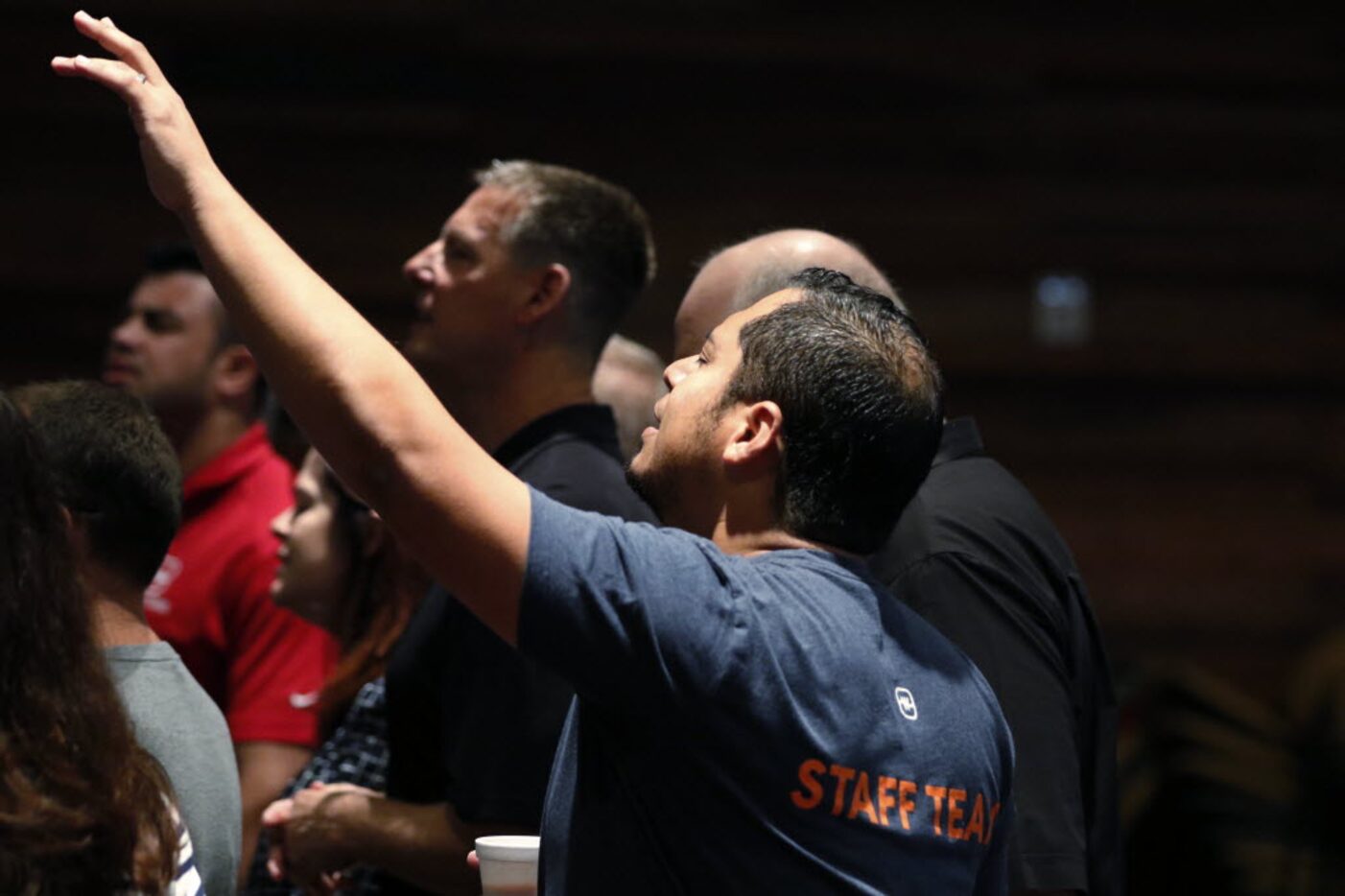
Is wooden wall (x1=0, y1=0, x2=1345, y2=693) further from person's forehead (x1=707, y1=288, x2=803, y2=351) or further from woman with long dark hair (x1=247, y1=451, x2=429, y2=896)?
person's forehead (x1=707, y1=288, x2=803, y2=351)

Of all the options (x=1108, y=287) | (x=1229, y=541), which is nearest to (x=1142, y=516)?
(x=1229, y=541)

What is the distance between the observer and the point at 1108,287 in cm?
473

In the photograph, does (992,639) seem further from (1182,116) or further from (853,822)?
(1182,116)

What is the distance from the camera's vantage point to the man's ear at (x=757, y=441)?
1.31 metres

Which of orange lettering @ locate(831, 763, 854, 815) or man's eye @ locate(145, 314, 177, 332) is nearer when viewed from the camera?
orange lettering @ locate(831, 763, 854, 815)

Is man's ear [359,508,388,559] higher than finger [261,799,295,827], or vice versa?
Result: man's ear [359,508,388,559]

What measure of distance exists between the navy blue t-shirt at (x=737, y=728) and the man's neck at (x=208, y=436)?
1866 millimetres

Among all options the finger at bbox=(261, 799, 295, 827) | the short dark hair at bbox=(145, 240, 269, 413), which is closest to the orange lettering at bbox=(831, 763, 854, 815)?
the finger at bbox=(261, 799, 295, 827)

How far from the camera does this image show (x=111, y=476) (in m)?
1.67

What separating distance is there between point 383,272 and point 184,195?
320 cm

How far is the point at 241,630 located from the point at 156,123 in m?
1.51

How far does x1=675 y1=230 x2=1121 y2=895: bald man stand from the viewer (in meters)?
1.66

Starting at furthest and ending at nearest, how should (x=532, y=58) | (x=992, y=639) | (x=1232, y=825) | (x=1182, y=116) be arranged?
(x=1182, y=116), (x=532, y=58), (x=1232, y=825), (x=992, y=639)

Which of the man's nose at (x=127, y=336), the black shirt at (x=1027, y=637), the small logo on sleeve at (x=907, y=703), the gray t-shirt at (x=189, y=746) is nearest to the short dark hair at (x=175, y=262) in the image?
the man's nose at (x=127, y=336)
